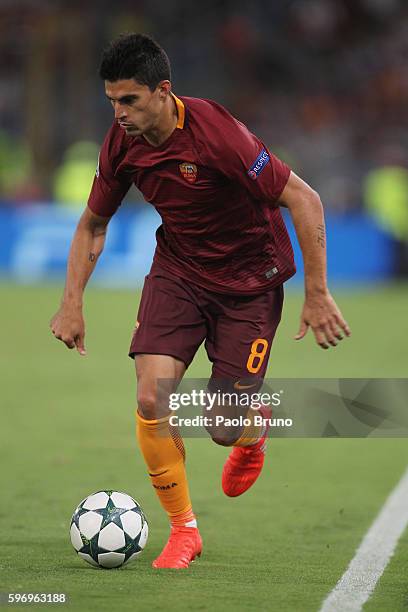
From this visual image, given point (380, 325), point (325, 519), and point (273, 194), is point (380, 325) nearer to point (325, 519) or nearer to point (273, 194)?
point (325, 519)

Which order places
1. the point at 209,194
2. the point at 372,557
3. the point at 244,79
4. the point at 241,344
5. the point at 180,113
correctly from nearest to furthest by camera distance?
the point at 180,113
the point at 209,194
the point at 372,557
the point at 241,344
the point at 244,79

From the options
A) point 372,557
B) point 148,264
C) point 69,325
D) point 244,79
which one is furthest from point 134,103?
point 244,79

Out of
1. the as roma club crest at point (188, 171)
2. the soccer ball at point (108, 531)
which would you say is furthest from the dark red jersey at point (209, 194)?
the soccer ball at point (108, 531)

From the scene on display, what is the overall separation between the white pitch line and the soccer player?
747 mm

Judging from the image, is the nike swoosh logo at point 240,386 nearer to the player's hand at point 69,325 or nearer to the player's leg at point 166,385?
the player's leg at point 166,385

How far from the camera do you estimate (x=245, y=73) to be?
25250 mm

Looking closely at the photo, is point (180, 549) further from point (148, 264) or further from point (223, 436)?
point (148, 264)

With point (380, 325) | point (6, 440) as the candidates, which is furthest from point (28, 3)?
point (6, 440)

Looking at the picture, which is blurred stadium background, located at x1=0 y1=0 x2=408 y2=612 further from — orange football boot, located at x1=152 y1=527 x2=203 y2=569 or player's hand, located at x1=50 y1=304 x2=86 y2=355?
player's hand, located at x1=50 y1=304 x2=86 y2=355

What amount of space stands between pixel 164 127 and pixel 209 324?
1030 millimetres

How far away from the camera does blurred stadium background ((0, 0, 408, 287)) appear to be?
23406 mm

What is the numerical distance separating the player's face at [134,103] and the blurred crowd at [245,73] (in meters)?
17.6

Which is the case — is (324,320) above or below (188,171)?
below

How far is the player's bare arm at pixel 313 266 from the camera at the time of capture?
17.6 feet
